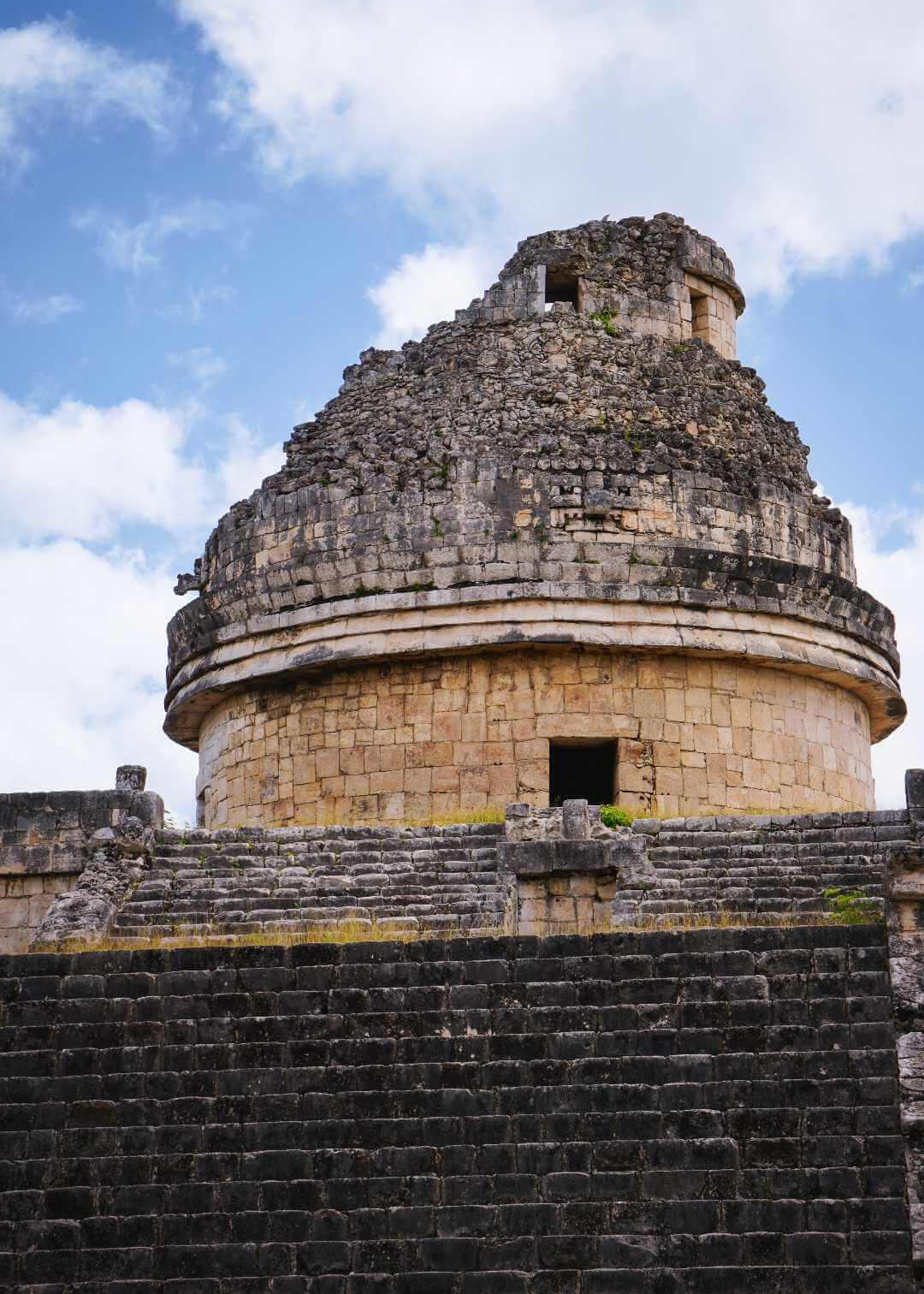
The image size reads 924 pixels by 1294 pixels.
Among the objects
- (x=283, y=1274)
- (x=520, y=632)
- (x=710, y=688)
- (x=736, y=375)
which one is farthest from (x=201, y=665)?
(x=283, y=1274)

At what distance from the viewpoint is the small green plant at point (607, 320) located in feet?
74.0

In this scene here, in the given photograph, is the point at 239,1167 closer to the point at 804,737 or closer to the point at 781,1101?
the point at 781,1101

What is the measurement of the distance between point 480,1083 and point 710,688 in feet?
30.9

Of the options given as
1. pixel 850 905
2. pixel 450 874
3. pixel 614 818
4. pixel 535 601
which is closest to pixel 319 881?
pixel 450 874

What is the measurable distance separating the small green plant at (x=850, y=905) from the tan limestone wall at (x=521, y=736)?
521cm

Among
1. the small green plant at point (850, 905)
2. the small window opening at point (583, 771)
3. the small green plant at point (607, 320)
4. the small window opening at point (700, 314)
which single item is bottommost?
the small green plant at point (850, 905)

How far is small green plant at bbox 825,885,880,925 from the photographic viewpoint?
44.6ft

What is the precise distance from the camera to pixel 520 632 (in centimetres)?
1978

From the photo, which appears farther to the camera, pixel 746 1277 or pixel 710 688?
pixel 710 688

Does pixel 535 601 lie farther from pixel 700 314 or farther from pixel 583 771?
→ pixel 700 314

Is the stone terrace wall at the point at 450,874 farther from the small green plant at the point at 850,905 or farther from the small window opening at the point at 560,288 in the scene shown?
the small window opening at the point at 560,288

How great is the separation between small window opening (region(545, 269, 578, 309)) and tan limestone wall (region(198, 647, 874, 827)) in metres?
5.43

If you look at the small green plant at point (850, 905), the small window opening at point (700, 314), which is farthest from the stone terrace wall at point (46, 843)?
the small window opening at point (700, 314)

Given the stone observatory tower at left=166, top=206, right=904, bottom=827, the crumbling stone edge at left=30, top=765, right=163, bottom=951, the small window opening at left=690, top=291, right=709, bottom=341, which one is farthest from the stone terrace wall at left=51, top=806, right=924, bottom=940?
the small window opening at left=690, top=291, right=709, bottom=341
